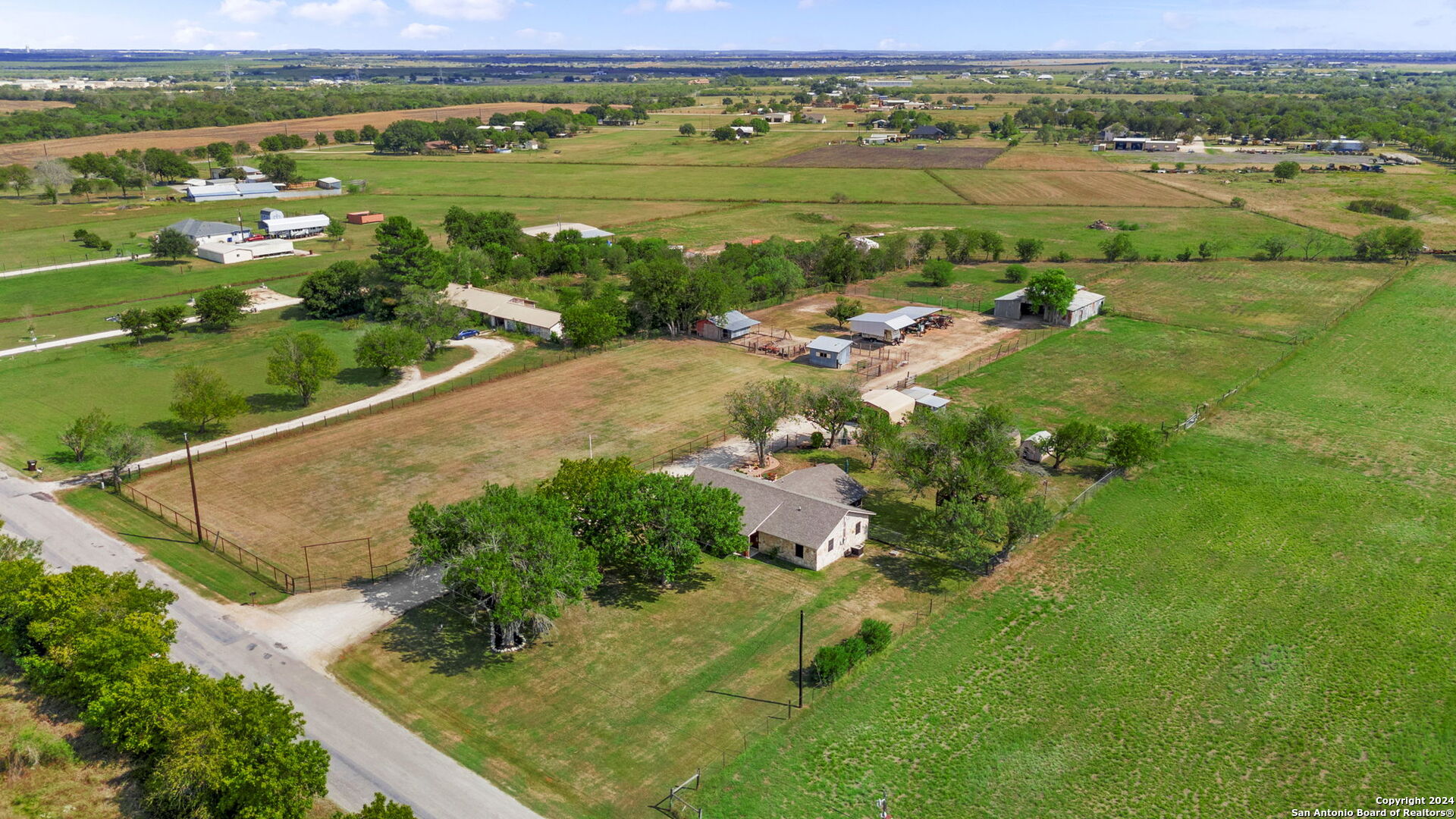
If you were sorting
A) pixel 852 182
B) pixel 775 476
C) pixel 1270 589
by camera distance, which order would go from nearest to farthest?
pixel 1270 589 < pixel 775 476 < pixel 852 182

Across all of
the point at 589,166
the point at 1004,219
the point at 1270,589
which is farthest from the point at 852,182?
the point at 1270,589

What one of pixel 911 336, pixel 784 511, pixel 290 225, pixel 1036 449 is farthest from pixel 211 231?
pixel 1036 449

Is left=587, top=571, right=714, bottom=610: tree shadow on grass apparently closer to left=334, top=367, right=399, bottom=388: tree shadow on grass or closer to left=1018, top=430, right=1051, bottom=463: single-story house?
left=1018, top=430, right=1051, bottom=463: single-story house

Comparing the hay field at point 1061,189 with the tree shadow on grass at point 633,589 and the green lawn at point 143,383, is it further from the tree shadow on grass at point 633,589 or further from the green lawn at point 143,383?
the tree shadow on grass at point 633,589

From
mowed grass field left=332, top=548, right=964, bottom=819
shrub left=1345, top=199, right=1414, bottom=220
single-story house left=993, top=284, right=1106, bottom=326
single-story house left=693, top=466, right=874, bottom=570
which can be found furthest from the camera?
shrub left=1345, top=199, right=1414, bottom=220

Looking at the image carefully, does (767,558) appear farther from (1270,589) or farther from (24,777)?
(24,777)

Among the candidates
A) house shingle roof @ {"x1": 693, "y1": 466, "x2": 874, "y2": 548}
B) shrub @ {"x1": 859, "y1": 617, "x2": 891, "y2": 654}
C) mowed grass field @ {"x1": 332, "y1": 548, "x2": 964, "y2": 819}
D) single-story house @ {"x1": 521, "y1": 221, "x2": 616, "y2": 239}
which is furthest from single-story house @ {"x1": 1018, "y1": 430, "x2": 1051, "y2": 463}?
single-story house @ {"x1": 521, "y1": 221, "x2": 616, "y2": 239}

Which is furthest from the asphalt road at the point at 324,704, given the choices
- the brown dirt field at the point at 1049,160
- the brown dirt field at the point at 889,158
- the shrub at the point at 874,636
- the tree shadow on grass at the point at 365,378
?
the brown dirt field at the point at 1049,160
